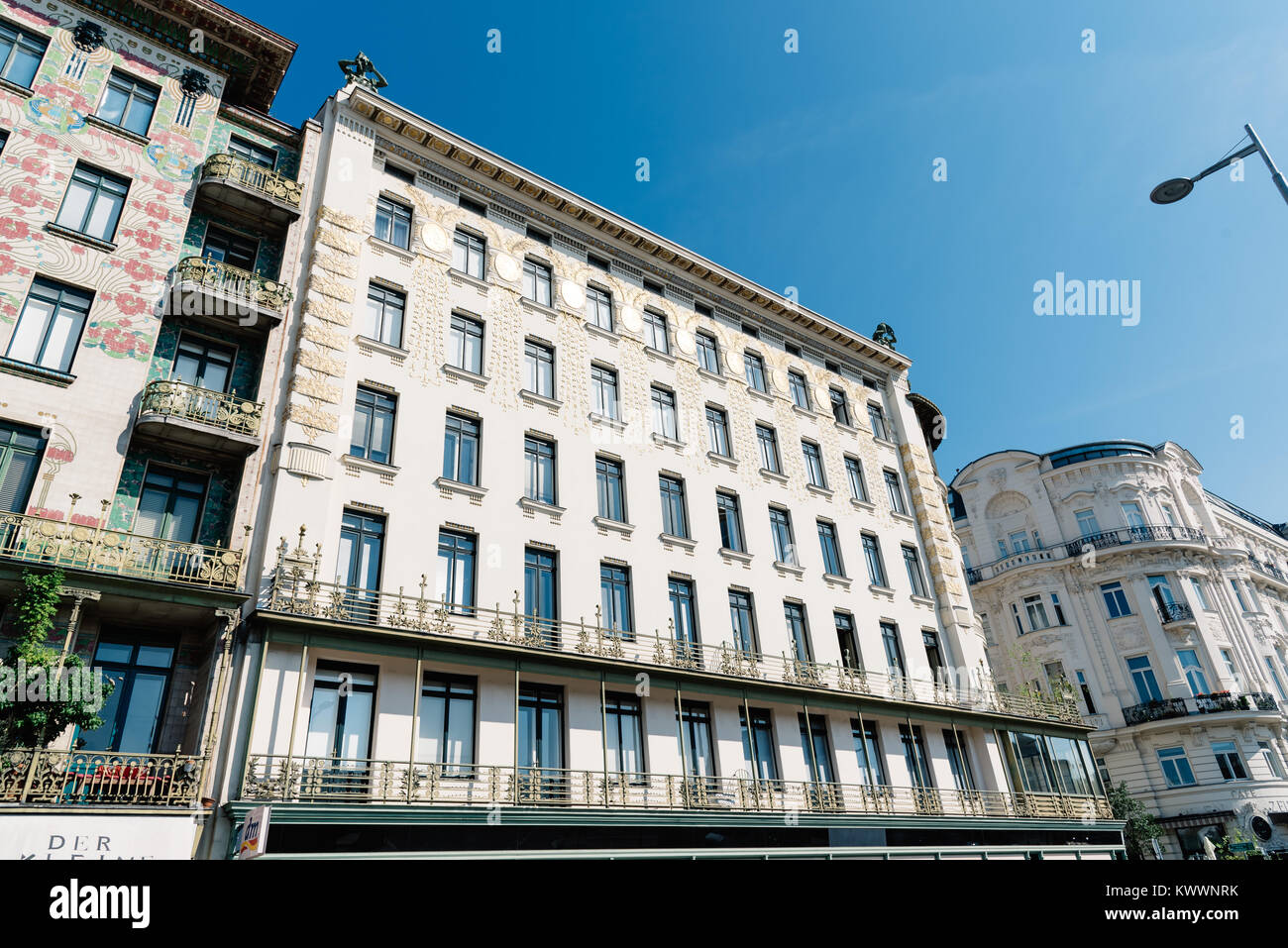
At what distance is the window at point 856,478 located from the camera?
30.2 m

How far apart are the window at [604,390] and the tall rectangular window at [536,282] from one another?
2876 mm

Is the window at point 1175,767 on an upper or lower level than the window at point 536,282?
lower

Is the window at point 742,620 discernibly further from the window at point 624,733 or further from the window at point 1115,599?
the window at point 1115,599

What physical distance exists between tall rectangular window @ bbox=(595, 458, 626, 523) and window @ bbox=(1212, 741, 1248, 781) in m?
34.7

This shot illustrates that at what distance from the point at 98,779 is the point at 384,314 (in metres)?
12.9

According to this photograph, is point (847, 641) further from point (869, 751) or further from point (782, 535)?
point (782, 535)

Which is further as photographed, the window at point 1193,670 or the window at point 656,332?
the window at point 1193,670

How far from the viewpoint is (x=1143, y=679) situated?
4084 centimetres

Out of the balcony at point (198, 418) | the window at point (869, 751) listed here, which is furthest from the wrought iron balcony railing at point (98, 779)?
the window at point (869, 751)

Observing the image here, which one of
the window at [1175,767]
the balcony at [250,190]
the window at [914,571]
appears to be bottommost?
the window at [1175,767]

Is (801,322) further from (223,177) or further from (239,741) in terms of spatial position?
(239,741)

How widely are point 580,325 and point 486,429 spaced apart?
6031 millimetres

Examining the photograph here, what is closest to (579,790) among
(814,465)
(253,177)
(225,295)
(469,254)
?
(225,295)
